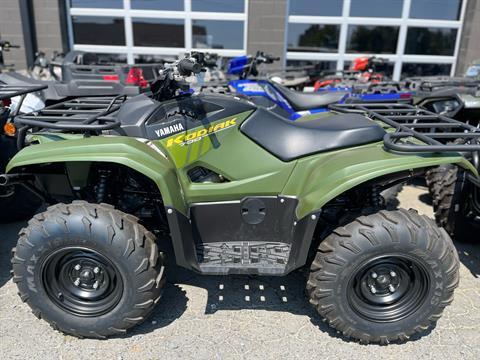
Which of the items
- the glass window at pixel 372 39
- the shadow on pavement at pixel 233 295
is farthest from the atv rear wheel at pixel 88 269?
the glass window at pixel 372 39

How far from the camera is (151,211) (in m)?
2.90

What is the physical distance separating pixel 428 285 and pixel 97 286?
205cm

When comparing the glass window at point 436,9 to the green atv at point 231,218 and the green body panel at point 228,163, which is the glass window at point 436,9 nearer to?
the green atv at point 231,218

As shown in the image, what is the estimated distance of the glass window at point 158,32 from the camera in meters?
9.77

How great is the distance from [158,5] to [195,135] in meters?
8.31

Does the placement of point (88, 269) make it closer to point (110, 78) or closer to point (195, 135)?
point (195, 135)

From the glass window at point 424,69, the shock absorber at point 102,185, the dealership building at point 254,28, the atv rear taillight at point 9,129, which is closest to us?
the shock absorber at point 102,185

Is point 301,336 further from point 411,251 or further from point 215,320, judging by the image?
point 411,251

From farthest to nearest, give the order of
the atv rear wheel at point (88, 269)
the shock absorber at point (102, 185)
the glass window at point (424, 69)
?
1. the glass window at point (424, 69)
2. the shock absorber at point (102, 185)
3. the atv rear wheel at point (88, 269)

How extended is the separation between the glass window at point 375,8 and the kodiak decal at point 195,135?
337 inches

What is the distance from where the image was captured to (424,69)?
10.5 meters

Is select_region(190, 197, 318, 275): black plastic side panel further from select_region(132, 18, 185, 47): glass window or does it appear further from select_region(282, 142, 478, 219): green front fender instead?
select_region(132, 18, 185, 47): glass window

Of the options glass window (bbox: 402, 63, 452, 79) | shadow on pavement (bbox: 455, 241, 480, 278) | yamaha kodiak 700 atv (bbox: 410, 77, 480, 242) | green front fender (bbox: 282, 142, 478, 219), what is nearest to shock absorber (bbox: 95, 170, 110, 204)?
green front fender (bbox: 282, 142, 478, 219)

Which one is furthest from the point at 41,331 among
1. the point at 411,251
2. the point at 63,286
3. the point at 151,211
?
the point at 411,251
